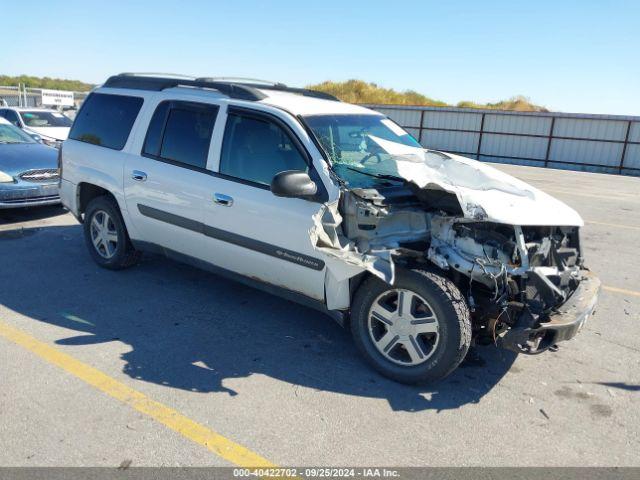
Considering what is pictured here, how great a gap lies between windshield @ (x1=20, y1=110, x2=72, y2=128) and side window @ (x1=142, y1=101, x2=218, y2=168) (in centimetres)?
1076

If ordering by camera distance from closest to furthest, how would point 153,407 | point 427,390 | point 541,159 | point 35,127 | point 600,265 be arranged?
point 153,407 → point 427,390 → point 600,265 → point 35,127 → point 541,159

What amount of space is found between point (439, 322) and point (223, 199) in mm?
1958

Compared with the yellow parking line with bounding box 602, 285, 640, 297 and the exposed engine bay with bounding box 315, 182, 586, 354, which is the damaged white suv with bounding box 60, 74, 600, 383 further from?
the yellow parking line with bounding box 602, 285, 640, 297

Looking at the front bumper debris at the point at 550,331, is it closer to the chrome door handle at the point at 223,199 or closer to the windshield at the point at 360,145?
the windshield at the point at 360,145

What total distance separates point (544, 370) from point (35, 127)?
13841mm

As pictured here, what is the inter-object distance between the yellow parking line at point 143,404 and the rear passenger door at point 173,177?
54.5 inches

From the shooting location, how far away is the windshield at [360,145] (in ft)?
13.3

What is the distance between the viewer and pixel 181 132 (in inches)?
191

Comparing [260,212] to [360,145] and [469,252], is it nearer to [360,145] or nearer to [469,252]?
[360,145]

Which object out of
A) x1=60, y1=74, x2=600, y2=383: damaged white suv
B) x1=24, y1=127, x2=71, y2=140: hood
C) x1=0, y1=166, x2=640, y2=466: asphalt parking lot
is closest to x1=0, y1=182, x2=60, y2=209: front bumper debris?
x1=0, y1=166, x2=640, y2=466: asphalt parking lot

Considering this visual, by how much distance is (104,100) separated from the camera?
18.8 ft

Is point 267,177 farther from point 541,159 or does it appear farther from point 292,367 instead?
point 541,159

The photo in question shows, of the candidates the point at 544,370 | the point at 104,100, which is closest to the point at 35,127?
the point at 104,100

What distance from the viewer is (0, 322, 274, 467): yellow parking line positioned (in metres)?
2.91
